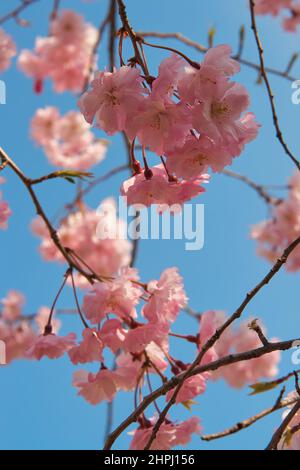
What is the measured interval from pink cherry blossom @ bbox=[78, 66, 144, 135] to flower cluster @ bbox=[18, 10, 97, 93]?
16.7 feet

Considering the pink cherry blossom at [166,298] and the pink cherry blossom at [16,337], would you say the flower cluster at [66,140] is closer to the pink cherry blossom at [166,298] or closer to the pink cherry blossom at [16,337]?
the pink cherry blossom at [16,337]

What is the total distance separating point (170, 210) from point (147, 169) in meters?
0.22

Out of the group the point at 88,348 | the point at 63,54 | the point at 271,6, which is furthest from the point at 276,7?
the point at 88,348

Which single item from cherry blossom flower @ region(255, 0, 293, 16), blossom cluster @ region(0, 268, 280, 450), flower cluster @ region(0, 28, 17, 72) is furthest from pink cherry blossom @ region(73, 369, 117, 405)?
cherry blossom flower @ region(255, 0, 293, 16)

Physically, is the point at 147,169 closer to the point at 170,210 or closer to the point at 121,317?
the point at 170,210

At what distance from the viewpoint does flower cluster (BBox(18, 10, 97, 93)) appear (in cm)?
628

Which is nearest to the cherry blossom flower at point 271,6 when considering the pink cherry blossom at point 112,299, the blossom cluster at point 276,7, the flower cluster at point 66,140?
the blossom cluster at point 276,7

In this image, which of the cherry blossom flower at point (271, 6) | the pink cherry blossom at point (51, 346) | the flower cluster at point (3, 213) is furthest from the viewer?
the cherry blossom flower at point (271, 6)

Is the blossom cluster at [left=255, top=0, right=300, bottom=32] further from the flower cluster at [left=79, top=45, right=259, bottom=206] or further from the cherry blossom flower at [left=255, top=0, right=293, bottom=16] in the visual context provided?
the flower cluster at [left=79, top=45, right=259, bottom=206]

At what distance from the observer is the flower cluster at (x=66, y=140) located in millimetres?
6066

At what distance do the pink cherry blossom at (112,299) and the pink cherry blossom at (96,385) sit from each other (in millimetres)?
210

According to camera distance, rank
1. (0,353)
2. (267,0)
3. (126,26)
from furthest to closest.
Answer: (267,0)
(0,353)
(126,26)
